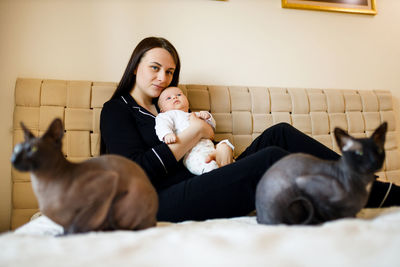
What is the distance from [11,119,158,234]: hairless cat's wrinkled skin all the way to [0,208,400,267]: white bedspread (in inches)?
1.2

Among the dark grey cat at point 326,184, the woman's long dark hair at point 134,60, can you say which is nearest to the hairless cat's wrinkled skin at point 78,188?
the dark grey cat at point 326,184

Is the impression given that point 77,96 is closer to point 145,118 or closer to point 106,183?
point 145,118

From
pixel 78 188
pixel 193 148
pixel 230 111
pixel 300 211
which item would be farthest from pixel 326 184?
pixel 230 111

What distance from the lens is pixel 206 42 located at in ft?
5.34

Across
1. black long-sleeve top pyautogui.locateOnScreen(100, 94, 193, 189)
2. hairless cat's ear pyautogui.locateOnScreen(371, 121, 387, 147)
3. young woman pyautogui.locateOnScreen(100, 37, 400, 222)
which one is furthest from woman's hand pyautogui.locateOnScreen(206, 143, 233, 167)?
hairless cat's ear pyautogui.locateOnScreen(371, 121, 387, 147)

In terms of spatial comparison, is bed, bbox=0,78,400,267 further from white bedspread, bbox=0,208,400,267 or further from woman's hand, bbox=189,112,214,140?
woman's hand, bbox=189,112,214,140

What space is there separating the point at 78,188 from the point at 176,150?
1.71 ft

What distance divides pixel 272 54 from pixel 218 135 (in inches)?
27.6

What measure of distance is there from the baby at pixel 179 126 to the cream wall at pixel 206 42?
0.39 m

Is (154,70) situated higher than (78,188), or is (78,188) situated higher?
(154,70)

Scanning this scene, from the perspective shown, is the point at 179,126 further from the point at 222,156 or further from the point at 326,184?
the point at 326,184

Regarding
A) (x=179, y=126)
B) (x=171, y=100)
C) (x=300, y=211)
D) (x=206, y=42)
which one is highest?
(x=206, y=42)

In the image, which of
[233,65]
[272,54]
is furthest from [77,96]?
[272,54]

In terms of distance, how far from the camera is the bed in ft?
1.45
